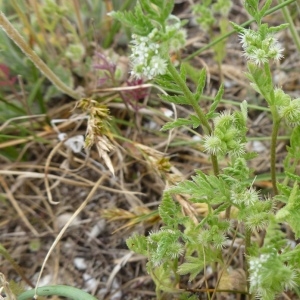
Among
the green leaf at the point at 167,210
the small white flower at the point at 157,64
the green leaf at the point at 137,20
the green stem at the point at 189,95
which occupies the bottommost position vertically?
the green leaf at the point at 167,210

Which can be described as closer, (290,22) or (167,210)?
(167,210)

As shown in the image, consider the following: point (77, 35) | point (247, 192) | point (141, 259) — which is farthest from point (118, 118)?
point (247, 192)

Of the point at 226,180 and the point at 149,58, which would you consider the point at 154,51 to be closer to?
the point at 149,58

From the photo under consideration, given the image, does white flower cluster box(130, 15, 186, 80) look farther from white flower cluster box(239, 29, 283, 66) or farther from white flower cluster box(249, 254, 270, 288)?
white flower cluster box(249, 254, 270, 288)

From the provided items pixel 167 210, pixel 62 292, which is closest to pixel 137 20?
pixel 167 210

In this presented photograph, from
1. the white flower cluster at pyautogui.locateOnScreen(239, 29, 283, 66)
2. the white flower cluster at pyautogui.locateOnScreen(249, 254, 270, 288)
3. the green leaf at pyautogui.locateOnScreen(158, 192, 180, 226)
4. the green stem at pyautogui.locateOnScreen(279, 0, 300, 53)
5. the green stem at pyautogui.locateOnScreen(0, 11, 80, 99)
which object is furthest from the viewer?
the green stem at pyautogui.locateOnScreen(279, 0, 300, 53)

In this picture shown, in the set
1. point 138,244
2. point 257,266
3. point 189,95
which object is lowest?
point 138,244

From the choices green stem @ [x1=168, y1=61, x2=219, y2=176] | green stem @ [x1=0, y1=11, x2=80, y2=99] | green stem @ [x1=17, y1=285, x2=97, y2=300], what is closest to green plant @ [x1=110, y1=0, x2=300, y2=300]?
green stem @ [x1=168, y1=61, x2=219, y2=176]

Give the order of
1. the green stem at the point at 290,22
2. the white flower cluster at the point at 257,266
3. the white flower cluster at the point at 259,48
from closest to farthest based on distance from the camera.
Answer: the white flower cluster at the point at 257,266
the white flower cluster at the point at 259,48
the green stem at the point at 290,22

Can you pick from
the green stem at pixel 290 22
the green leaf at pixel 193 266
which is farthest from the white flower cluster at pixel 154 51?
the green stem at pixel 290 22

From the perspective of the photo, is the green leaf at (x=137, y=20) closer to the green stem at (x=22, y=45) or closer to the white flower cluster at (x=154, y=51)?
the white flower cluster at (x=154, y=51)
